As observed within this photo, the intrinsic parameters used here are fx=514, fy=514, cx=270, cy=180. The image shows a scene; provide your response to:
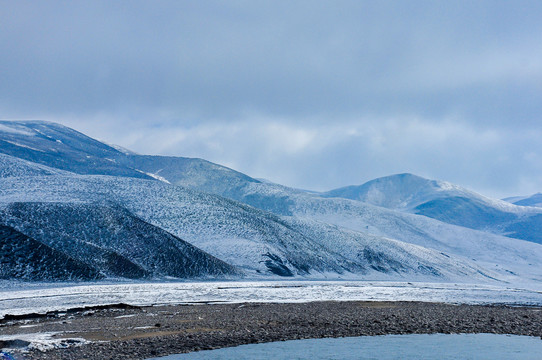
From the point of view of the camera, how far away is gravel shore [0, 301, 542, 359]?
26375 millimetres

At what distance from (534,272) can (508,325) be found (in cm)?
14699

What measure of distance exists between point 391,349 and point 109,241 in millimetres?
69004

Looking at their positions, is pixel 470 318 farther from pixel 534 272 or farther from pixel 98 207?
pixel 534 272

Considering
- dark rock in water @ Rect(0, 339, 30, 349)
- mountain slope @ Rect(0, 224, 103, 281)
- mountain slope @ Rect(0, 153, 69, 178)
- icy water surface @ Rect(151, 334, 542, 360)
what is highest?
mountain slope @ Rect(0, 153, 69, 178)

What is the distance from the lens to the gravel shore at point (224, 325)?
26.4 meters

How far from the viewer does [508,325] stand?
3588 cm

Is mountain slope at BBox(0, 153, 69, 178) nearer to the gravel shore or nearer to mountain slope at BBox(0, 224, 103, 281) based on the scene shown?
mountain slope at BBox(0, 224, 103, 281)

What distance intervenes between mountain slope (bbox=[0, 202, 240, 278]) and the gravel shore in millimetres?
35410

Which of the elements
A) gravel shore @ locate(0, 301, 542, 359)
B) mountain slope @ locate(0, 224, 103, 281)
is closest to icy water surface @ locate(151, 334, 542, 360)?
gravel shore @ locate(0, 301, 542, 359)

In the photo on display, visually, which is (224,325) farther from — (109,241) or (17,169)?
(17,169)

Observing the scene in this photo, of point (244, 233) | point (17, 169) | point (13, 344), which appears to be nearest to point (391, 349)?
point (13, 344)

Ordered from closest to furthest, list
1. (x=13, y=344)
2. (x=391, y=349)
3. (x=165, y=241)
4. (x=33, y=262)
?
(x=13, y=344) → (x=391, y=349) → (x=33, y=262) → (x=165, y=241)

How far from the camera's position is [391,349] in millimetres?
27109

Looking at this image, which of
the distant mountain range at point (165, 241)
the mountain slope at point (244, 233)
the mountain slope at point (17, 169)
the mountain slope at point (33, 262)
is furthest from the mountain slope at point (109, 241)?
the mountain slope at point (17, 169)
